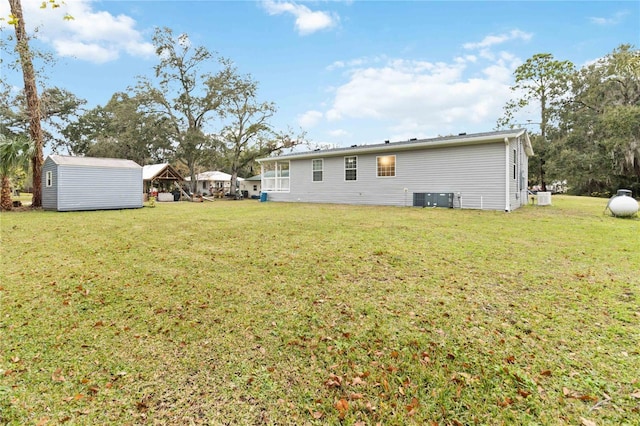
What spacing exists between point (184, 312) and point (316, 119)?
28.1 m

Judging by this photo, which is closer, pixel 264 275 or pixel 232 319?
pixel 232 319

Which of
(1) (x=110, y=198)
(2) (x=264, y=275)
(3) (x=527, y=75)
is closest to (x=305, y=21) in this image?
(1) (x=110, y=198)

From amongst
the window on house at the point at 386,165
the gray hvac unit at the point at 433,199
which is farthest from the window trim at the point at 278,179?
the gray hvac unit at the point at 433,199

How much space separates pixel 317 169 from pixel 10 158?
14.0 meters

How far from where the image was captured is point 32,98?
1364 centimetres

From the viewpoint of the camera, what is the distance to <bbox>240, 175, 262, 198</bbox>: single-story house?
29.2 m

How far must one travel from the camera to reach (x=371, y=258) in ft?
16.5

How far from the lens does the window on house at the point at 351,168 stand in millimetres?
16156

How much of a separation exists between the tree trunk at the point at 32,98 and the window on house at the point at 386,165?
53.2 feet

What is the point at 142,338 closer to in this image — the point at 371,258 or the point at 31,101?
the point at 371,258

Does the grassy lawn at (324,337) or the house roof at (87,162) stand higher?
the house roof at (87,162)

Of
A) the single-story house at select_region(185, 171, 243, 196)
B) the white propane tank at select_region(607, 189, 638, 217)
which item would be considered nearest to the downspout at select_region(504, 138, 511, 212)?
the white propane tank at select_region(607, 189, 638, 217)

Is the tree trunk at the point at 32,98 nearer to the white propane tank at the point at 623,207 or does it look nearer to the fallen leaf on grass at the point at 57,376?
the fallen leaf on grass at the point at 57,376

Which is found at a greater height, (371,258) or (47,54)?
(47,54)
